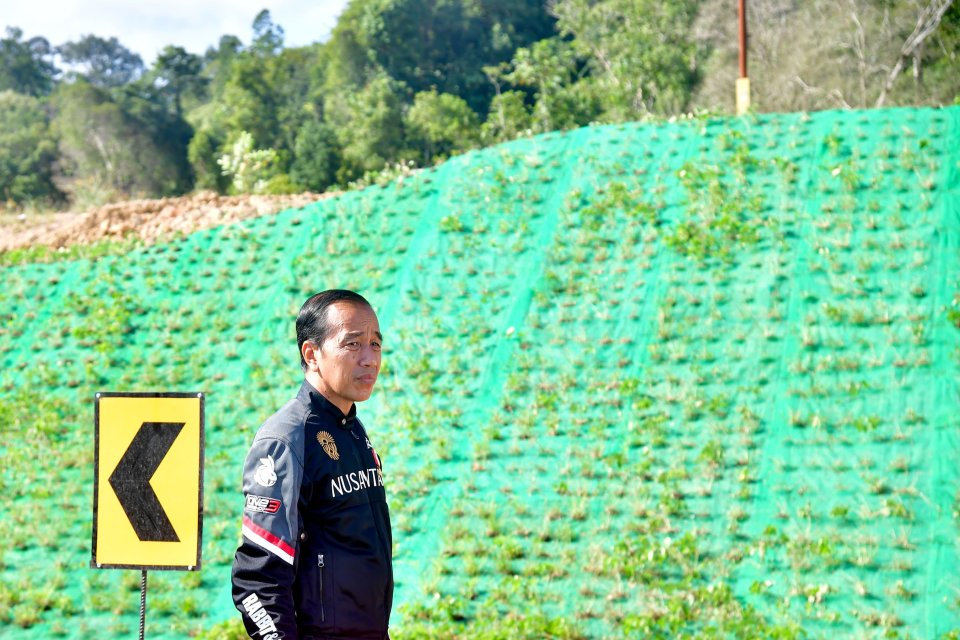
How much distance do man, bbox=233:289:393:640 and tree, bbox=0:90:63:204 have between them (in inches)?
1415

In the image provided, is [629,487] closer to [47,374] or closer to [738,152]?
[738,152]

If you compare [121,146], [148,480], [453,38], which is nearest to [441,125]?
[453,38]

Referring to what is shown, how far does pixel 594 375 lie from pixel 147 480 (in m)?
6.44

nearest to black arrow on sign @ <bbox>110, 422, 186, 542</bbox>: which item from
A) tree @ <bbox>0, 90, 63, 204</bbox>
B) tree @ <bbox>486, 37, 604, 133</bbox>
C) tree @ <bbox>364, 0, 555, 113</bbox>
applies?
tree @ <bbox>486, 37, 604, 133</bbox>

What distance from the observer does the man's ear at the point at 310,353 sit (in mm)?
3117

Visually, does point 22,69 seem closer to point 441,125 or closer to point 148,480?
point 441,125

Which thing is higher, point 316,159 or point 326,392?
point 316,159

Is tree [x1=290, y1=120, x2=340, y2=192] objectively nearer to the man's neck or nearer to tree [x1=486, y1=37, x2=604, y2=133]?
tree [x1=486, y1=37, x2=604, y2=133]

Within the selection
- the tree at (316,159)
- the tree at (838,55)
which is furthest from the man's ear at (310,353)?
the tree at (316,159)

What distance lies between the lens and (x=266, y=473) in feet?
9.29

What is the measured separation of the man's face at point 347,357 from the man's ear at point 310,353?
0.05ft

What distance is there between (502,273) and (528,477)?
3334 millimetres

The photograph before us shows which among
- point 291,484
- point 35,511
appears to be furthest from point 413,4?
point 291,484

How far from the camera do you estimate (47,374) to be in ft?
38.1
